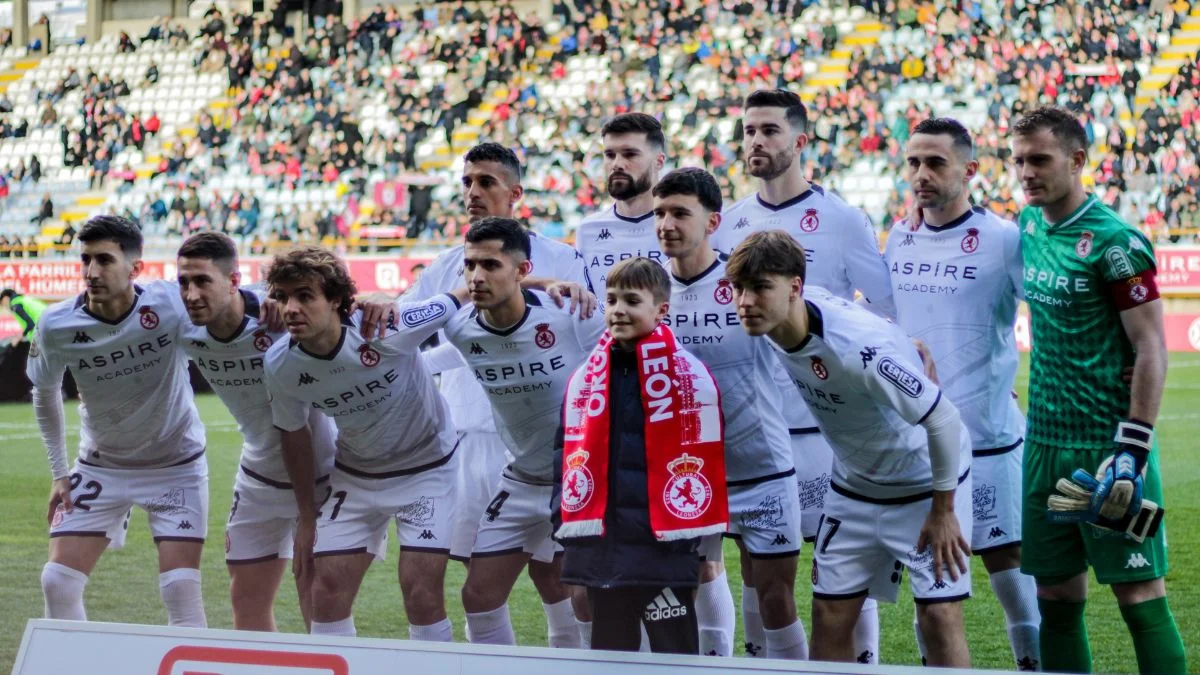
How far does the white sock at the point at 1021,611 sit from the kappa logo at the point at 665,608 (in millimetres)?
1505

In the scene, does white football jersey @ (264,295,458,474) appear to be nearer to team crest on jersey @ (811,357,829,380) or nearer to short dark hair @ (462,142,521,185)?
short dark hair @ (462,142,521,185)

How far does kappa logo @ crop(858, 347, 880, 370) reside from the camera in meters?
4.21

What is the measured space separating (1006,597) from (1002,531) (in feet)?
0.82

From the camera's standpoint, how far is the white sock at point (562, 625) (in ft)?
18.9

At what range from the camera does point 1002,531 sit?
17.0ft

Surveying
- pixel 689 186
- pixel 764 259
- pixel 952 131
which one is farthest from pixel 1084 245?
pixel 689 186

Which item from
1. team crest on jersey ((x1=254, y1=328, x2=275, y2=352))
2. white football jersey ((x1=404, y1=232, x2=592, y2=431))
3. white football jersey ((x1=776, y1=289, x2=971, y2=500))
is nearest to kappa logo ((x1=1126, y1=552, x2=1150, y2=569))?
white football jersey ((x1=776, y1=289, x2=971, y2=500))

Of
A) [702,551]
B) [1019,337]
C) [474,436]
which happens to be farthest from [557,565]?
[1019,337]

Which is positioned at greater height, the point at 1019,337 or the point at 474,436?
the point at 1019,337

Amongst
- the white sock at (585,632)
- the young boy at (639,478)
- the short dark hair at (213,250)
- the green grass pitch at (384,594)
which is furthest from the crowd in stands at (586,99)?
the young boy at (639,478)

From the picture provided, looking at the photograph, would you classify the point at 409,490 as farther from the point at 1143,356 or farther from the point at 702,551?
the point at 1143,356

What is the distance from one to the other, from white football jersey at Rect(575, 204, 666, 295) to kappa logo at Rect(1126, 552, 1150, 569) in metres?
2.16

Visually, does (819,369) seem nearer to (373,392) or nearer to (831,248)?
(831,248)

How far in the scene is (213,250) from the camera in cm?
538
